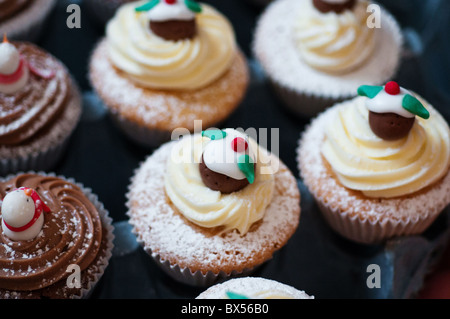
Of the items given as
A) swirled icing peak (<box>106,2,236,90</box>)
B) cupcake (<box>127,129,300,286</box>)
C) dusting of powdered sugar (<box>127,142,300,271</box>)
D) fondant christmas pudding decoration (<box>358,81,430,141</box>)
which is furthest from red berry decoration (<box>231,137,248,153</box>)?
swirled icing peak (<box>106,2,236,90</box>)

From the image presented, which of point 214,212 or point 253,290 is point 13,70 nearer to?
point 214,212

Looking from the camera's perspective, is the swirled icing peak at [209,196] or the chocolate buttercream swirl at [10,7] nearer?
the swirled icing peak at [209,196]

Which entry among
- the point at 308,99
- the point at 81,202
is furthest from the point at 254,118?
the point at 81,202

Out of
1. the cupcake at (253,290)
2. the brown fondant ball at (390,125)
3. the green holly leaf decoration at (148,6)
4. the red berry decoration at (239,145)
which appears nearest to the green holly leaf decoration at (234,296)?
the cupcake at (253,290)

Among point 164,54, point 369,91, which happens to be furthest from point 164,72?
point 369,91

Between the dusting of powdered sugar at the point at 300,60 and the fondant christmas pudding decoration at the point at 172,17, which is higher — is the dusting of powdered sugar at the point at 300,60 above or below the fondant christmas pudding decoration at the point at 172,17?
below

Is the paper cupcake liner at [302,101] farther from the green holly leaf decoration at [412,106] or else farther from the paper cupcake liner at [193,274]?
the paper cupcake liner at [193,274]
